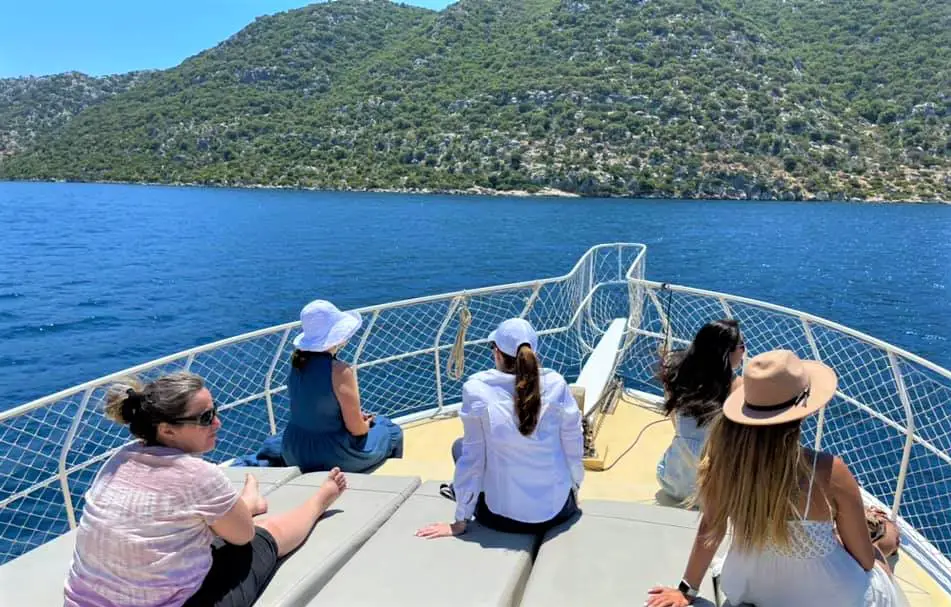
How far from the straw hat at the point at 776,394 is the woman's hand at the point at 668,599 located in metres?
0.77

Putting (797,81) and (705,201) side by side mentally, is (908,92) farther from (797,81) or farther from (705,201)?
(705,201)

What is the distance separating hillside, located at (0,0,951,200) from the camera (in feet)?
314

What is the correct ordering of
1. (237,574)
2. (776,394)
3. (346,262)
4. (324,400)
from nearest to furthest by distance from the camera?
(776,394) → (237,574) → (324,400) → (346,262)

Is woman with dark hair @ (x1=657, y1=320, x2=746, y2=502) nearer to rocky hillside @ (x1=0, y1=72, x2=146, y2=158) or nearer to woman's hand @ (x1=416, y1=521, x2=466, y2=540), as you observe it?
woman's hand @ (x1=416, y1=521, x2=466, y2=540)

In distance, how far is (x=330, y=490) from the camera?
3.10 m

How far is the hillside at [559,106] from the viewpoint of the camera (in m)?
95.7

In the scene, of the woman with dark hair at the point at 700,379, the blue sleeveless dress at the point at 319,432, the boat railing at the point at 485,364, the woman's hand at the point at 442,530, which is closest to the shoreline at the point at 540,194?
the boat railing at the point at 485,364

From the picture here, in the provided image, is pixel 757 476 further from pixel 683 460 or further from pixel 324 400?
pixel 324 400

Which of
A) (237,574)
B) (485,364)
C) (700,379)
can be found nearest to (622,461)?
(700,379)

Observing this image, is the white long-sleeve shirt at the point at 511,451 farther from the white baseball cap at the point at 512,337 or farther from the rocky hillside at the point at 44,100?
the rocky hillside at the point at 44,100

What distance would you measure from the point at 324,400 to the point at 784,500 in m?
2.49

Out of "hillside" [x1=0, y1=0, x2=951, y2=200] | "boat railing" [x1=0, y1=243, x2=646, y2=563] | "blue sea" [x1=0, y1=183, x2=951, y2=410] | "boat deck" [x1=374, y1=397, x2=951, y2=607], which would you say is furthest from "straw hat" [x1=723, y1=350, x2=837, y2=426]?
"hillside" [x1=0, y1=0, x2=951, y2=200]

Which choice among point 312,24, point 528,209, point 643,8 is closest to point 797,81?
point 643,8

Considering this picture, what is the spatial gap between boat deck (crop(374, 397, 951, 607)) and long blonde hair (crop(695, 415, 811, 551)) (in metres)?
0.67
